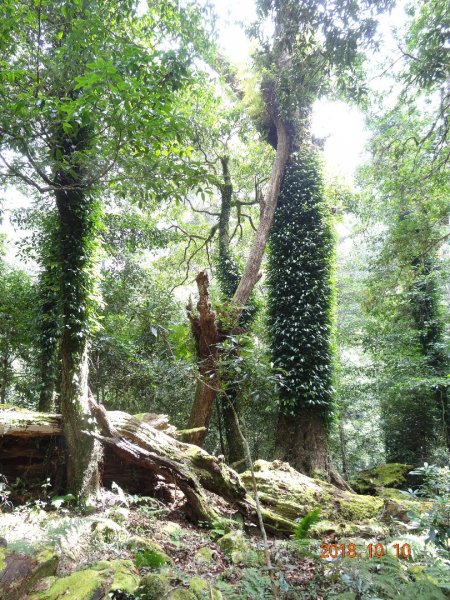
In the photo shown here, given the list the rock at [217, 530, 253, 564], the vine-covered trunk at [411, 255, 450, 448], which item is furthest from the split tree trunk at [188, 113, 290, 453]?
the vine-covered trunk at [411, 255, 450, 448]

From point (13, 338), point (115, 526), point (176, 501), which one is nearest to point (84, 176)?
point (115, 526)

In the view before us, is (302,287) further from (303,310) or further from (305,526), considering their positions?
(305,526)

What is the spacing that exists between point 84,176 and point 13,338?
21.2 ft

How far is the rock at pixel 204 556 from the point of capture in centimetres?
376

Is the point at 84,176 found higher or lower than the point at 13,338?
higher

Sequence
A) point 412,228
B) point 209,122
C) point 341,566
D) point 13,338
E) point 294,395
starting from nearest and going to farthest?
1. point 341,566
2. point 412,228
3. point 294,395
4. point 13,338
5. point 209,122

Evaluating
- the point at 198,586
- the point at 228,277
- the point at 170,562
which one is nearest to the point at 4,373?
the point at 228,277

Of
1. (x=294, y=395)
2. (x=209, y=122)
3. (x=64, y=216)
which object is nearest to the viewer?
(x=64, y=216)

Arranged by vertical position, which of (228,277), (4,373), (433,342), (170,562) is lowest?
(170,562)

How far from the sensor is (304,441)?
26.2 ft

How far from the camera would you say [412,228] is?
25.1 feet

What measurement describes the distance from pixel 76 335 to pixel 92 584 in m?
3.25

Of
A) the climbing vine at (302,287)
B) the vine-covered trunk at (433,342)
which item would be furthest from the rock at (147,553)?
the vine-covered trunk at (433,342)

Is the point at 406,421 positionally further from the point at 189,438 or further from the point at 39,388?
the point at 39,388
